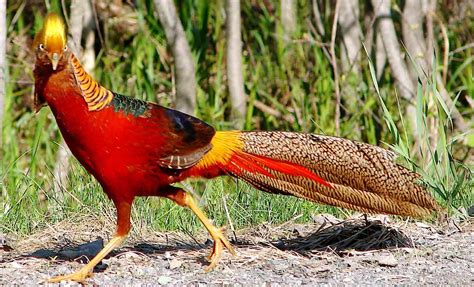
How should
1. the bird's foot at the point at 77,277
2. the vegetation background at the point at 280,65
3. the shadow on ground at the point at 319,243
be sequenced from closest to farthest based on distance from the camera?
the bird's foot at the point at 77,277 → the shadow on ground at the point at 319,243 → the vegetation background at the point at 280,65

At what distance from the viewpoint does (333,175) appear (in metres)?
4.54

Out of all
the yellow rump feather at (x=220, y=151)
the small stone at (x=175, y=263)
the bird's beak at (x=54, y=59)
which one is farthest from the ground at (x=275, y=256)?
the bird's beak at (x=54, y=59)

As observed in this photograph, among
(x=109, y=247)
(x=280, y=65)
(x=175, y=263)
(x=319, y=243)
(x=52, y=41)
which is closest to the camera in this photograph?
(x=52, y=41)

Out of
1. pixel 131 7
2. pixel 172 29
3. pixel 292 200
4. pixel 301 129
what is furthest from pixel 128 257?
pixel 131 7

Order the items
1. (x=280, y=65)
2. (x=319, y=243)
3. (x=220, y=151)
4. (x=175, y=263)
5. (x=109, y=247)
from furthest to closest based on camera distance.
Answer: (x=280, y=65) → (x=319, y=243) → (x=220, y=151) → (x=175, y=263) → (x=109, y=247)

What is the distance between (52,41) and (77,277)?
101 cm

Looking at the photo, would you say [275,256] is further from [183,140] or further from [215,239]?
[183,140]

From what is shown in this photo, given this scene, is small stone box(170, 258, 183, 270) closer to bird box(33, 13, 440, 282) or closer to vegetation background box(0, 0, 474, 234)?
bird box(33, 13, 440, 282)

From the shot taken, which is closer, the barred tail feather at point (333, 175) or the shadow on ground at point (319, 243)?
the barred tail feather at point (333, 175)

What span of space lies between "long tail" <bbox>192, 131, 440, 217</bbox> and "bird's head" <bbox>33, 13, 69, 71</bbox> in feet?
2.85

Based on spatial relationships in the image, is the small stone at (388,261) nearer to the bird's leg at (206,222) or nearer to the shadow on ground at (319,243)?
the shadow on ground at (319,243)

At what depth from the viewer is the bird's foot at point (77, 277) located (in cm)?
427

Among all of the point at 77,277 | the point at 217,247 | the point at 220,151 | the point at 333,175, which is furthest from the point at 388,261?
the point at 77,277

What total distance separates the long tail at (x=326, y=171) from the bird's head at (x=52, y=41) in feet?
2.85
